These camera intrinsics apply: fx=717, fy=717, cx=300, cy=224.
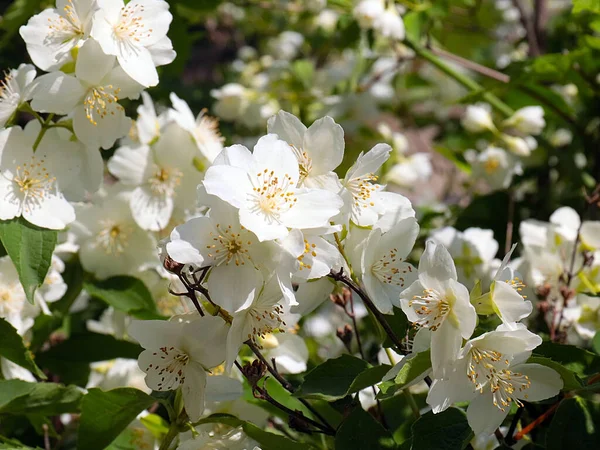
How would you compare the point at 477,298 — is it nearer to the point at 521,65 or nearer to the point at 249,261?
the point at 249,261

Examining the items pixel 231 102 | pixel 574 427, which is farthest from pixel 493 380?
pixel 231 102

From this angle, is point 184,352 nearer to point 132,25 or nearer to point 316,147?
point 316,147

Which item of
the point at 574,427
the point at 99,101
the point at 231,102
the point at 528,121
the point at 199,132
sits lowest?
the point at 231,102

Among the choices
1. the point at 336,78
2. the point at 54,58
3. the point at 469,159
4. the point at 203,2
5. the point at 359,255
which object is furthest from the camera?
the point at 336,78

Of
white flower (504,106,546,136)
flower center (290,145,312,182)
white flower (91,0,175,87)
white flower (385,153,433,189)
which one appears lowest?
white flower (385,153,433,189)

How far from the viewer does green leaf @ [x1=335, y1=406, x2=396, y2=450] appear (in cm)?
90

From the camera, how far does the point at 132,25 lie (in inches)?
42.1

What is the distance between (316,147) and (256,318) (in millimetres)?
239

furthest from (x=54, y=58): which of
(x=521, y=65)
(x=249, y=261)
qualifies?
(x=521, y=65)

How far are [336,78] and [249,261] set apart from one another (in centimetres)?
159

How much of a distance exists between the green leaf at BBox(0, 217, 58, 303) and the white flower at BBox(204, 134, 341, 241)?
365 millimetres

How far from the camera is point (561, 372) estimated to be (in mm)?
865

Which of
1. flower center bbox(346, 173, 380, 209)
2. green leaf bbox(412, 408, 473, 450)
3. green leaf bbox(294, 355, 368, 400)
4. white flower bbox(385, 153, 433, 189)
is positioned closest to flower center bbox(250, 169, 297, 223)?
flower center bbox(346, 173, 380, 209)

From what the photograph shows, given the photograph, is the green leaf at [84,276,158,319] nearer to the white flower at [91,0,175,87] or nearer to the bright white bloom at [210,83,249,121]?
the white flower at [91,0,175,87]
